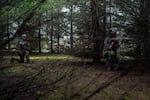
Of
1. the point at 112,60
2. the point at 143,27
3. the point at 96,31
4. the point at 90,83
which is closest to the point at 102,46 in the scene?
the point at 96,31

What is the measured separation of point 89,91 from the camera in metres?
9.36

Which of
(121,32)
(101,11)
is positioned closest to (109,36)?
(121,32)

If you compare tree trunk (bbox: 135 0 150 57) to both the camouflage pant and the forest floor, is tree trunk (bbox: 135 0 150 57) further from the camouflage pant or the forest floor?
the camouflage pant

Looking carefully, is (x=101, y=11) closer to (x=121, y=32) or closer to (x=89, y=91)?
(x=121, y=32)

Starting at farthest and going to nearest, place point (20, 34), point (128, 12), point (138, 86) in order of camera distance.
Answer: point (128, 12) → point (138, 86) → point (20, 34)

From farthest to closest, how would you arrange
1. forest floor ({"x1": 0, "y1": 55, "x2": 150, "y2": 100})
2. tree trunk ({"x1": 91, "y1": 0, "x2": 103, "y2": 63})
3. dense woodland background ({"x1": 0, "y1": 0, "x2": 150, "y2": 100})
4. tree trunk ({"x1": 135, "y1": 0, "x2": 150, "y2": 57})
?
tree trunk ({"x1": 91, "y1": 0, "x2": 103, "y2": 63}) < tree trunk ({"x1": 135, "y1": 0, "x2": 150, "y2": 57}) < dense woodland background ({"x1": 0, "y1": 0, "x2": 150, "y2": 100}) < forest floor ({"x1": 0, "y1": 55, "x2": 150, "y2": 100})

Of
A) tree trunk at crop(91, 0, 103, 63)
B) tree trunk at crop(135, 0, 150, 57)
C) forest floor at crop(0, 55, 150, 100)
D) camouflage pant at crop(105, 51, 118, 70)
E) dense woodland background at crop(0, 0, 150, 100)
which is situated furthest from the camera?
tree trunk at crop(91, 0, 103, 63)

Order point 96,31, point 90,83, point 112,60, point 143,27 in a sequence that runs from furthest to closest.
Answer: point 96,31
point 112,60
point 143,27
point 90,83

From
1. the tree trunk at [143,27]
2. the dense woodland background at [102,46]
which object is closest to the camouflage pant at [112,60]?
the dense woodland background at [102,46]

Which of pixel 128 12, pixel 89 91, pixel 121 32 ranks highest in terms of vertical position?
pixel 128 12

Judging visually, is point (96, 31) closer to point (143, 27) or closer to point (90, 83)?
point (143, 27)

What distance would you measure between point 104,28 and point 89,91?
4.66 meters

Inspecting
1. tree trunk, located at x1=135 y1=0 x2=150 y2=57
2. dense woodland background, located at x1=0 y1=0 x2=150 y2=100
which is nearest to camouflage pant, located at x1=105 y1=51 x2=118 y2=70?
dense woodland background, located at x1=0 y1=0 x2=150 y2=100

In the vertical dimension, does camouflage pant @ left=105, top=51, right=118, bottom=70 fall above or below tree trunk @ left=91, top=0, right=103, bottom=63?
below
